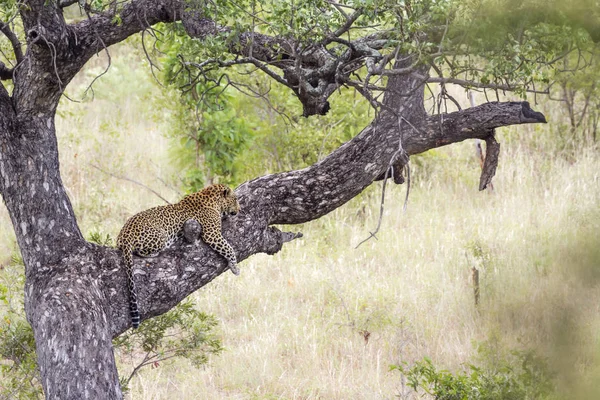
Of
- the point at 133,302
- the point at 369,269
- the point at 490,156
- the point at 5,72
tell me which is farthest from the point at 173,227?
the point at 369,269

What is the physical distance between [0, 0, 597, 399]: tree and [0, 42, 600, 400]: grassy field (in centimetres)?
121

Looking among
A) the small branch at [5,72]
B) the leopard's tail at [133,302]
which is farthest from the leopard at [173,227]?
the small branch at [5,72]

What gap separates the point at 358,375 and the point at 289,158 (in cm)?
512

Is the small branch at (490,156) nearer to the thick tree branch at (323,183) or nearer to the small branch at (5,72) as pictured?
the thick tree branch at (323,183)

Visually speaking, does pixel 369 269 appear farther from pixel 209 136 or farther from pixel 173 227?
pixel 173 227

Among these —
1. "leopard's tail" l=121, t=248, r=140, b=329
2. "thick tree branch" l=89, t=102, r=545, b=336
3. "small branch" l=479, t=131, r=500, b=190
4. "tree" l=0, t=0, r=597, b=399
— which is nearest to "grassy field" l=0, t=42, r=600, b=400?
"small branch" l=479, t=131, r=500, b=190

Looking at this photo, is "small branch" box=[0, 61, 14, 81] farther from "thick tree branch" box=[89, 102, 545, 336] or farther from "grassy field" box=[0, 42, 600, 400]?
"grassy field" box=[0, 42, 600, 400]

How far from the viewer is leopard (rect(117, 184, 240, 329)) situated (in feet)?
15.0

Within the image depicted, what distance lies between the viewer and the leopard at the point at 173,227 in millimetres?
4582

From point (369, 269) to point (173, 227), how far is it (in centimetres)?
477

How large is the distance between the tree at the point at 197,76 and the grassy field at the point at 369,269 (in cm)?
121

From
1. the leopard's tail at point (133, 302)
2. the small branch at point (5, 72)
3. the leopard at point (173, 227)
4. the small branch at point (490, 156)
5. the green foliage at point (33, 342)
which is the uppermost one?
the small branch at point (5, 72)

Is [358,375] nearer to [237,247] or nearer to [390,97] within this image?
[237,247]

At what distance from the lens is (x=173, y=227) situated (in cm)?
497
